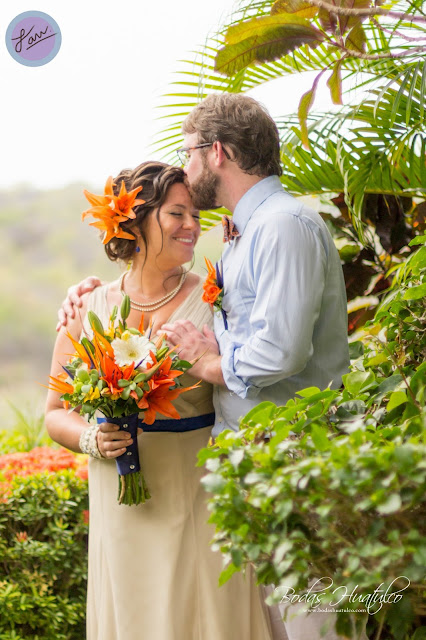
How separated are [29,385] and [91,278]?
243 centimetres

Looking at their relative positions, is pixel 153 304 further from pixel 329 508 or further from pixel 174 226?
pixel 329 508

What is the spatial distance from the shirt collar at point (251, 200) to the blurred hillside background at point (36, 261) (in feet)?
9.75

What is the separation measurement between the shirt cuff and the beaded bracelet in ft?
1.40

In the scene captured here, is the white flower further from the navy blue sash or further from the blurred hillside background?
the blurred hillside background

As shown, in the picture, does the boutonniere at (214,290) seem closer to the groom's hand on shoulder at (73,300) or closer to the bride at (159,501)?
the bride at (159,501)

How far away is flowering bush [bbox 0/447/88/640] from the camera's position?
2629mm

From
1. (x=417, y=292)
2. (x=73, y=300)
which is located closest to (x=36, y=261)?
(x=73, y=300)

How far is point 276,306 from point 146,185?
0.67m

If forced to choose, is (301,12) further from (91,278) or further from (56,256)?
(56,256)

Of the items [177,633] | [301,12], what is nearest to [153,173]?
[301,12]

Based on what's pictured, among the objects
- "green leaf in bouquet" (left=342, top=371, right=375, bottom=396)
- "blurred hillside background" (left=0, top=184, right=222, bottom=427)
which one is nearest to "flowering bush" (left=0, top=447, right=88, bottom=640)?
"green leaf in bouquet" (left=342, top=371, right=375, bottom=396)

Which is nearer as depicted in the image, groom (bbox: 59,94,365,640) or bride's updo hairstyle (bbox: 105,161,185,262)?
groom (bbox: 59,94,365,640)

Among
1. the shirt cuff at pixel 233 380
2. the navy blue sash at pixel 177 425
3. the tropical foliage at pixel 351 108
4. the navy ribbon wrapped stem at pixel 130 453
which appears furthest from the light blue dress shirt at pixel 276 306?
the tropical foliage at pixel 351 108

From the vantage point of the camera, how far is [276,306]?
1599 millimetres
